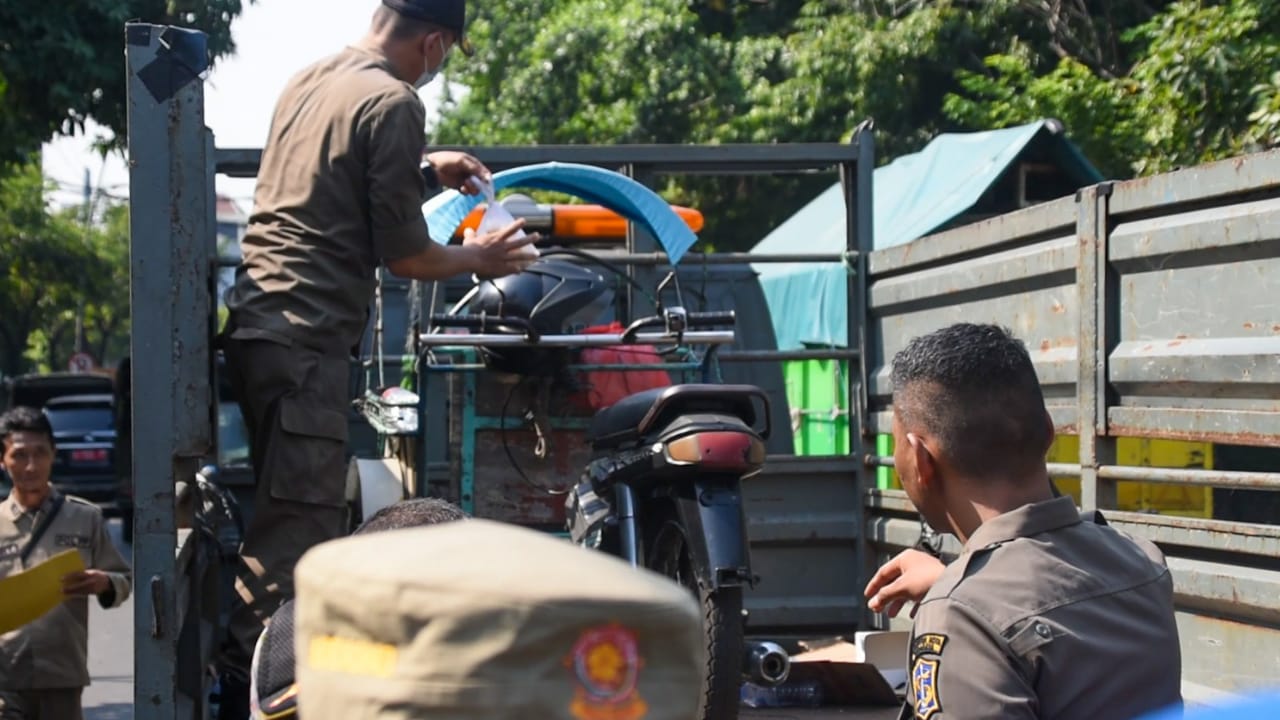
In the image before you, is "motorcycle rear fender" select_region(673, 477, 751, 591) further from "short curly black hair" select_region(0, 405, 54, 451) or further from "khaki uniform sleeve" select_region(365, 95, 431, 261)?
"short curly black hair" select_region(0, 405, 54, 451)

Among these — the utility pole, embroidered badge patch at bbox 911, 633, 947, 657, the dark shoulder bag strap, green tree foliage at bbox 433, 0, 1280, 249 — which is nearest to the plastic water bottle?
embroidered badge patch at bbox 911, 633, 947, 657

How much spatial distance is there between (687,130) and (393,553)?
17.7 meters

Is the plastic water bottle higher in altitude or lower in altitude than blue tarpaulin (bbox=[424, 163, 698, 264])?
lower

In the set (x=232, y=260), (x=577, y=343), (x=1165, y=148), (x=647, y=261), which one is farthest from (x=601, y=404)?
(x=1165, y=148)

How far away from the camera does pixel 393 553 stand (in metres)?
1.08

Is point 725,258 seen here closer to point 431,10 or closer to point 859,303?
point 859,303

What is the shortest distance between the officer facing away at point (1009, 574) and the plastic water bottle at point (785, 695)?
6.26ft

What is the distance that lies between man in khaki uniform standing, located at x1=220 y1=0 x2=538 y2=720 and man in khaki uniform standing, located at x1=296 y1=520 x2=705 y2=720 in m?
2.66

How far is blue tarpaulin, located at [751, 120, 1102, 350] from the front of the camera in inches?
425

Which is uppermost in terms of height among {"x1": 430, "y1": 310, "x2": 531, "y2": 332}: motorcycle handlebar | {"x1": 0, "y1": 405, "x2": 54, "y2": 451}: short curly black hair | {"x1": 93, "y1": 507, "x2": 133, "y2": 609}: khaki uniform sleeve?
{"x1": 430, "y1": 310, "x2": 531, "y2": 332}: motorcycle handlebar

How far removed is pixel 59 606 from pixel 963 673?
3959 mm

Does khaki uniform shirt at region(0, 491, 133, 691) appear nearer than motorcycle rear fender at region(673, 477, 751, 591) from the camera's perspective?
No

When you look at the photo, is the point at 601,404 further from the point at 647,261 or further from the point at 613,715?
the point at 613,715

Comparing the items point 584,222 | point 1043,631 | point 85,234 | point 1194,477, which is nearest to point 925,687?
point 1043,631
